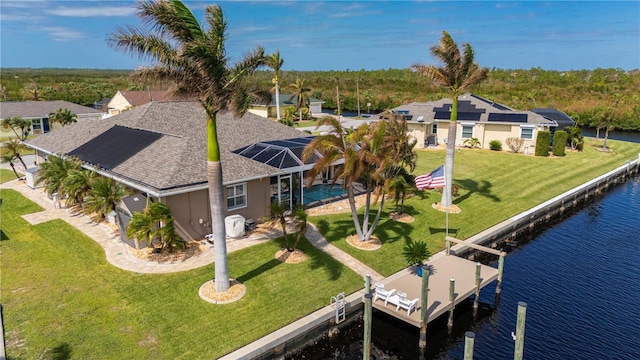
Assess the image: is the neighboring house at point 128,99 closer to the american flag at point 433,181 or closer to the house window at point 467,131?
the house window at point 467,131

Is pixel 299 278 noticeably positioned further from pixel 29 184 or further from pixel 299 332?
pixel 29 184

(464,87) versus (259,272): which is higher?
(464,87)

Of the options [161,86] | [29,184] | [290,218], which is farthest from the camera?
[29,184]

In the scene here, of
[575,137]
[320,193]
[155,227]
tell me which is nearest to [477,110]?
[575,137]

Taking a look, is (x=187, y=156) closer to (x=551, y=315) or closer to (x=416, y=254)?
(x=416, y=254)

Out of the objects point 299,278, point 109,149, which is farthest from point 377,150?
point 109,149

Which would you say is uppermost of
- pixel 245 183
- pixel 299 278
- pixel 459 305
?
pixel 245 183

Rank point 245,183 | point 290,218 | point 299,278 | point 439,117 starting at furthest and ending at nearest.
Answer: point 439,117 < point 290,218 < point 245,183 < point 299,278
